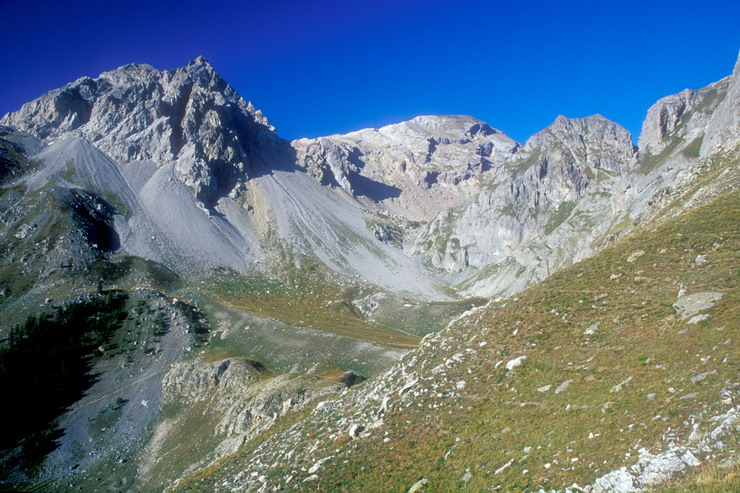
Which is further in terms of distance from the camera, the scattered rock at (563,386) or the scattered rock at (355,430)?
the scattered rock at (355,430)

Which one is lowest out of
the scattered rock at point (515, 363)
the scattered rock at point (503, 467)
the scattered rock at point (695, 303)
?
the scattered rock at point (503, 467)

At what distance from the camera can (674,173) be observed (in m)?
102

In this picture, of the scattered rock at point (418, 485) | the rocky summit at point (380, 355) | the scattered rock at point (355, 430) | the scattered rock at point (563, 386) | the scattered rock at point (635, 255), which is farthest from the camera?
the scattered rock at point (635, 255)

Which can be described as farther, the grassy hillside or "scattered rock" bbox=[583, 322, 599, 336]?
"scattered rock" bbox=[583, 322, 599, 336]

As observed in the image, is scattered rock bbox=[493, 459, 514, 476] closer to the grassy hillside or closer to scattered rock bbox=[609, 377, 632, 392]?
the grassy hillside

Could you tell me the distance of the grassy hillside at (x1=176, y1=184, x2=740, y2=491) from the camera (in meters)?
14.0

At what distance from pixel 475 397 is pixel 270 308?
10914 cm

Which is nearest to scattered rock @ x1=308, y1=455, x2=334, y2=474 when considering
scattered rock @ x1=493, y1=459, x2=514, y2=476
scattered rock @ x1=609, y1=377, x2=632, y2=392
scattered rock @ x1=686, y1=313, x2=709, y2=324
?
scattered rock @ x1=493, y1=459, x2=514, y2=476

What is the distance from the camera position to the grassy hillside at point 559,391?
45.8 feet

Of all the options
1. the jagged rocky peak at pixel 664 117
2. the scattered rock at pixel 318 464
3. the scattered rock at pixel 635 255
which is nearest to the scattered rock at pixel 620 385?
the scattered rock at pixel 635 255

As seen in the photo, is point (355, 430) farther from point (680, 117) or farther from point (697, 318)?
point (680, 117)

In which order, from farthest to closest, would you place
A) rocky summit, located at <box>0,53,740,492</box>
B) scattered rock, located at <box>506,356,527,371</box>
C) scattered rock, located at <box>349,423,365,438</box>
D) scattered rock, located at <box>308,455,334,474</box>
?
scattered rock, located at <box>349,423,365,438</box> < scattered rock, located at <box>308,455,334,474</box> < scattered rock, located at <box>506,356,527,371</box> < rocky summit, located at <box>0,53,740,492</box>

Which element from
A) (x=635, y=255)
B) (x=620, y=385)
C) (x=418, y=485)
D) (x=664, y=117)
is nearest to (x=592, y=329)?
(x=620, y=385)

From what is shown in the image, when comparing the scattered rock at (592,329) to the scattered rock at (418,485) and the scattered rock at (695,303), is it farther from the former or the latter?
the scattered rock at (418,485)
